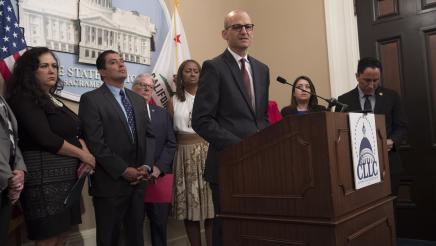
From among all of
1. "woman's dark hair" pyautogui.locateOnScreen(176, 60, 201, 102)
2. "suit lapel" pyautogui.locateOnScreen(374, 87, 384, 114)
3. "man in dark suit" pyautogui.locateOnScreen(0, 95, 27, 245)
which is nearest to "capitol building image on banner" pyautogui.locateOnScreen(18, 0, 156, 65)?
"woman's dark hair" pyautogui.locateOnScreen(176, 60, 201, 102)

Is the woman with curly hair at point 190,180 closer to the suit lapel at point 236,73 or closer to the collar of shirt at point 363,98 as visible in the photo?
the collar of shirt at point 363,98

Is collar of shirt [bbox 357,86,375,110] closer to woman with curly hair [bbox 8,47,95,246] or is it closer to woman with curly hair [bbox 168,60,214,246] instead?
woman with curly hair [bbox 168,60,214,246]

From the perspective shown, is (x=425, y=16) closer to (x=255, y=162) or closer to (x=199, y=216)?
(x=199, y=216)

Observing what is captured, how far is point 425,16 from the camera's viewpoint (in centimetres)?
331

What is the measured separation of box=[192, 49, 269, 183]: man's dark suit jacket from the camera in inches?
66.1

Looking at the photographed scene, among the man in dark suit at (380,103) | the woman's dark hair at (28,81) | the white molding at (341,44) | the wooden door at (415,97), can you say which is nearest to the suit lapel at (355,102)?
the man in dark suit at (380,103)

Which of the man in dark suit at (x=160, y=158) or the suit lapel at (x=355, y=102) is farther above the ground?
the suit lapel at (x=355, y=102)

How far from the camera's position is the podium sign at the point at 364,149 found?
1.42m

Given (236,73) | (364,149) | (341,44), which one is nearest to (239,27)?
(236,73)

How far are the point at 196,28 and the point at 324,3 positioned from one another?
1.28 meters

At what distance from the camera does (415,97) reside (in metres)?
3.34

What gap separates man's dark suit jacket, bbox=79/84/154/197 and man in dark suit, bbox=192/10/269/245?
0.72m

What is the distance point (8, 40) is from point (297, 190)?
1838 mm

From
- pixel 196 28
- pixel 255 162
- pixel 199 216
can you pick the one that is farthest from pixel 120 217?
pixel 196 28
